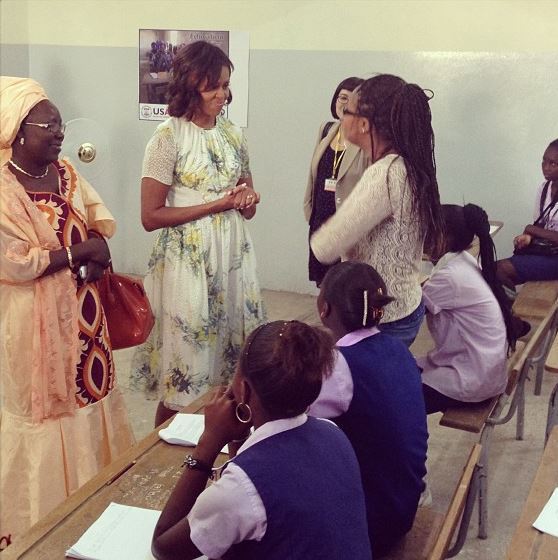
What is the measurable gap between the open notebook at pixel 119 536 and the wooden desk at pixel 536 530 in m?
0.67

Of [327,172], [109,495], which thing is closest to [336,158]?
[327,172]

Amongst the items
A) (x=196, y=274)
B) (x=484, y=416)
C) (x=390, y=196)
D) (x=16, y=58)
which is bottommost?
(x=484, y=416)

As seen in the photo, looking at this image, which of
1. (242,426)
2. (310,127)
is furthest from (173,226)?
(310,127)

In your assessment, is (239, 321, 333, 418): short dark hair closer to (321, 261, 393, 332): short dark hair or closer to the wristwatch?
the wristwatch

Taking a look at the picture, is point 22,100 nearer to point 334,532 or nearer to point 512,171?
point 334,532

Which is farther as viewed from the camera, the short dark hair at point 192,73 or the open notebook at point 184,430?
the short dark hair at point 192,73

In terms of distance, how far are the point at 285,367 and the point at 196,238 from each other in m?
1.45

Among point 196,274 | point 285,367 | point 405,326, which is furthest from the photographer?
point 196,274

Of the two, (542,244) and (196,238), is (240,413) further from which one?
(542,244)

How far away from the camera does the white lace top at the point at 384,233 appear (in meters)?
2.22

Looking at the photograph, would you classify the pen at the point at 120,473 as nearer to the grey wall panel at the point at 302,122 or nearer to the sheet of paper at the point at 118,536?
the sheet of paper at the point at 118,536

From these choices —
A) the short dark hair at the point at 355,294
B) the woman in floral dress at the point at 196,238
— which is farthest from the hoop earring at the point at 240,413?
the woman in floral dress at the point at 196,238

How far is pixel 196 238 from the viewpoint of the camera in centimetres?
280

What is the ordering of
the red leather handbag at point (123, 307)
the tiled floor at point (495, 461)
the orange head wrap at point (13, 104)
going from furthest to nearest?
the tiled floor at point (495, 461) < the red leather handbag at point (123, 307) < the orange head wrap at point (13, 104)
